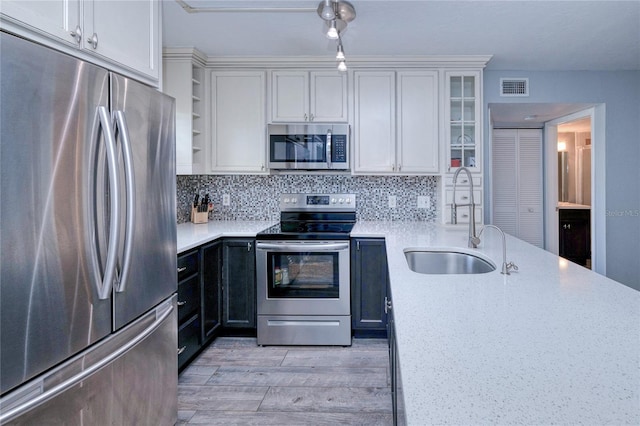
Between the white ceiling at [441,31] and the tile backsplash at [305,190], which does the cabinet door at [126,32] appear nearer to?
the white ceiling at [441,31]

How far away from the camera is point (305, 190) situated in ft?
11.8

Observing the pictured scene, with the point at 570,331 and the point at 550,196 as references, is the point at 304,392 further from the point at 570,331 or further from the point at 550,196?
the point at 550,196

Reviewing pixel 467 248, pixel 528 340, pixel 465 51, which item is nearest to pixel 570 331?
pixel 528 340

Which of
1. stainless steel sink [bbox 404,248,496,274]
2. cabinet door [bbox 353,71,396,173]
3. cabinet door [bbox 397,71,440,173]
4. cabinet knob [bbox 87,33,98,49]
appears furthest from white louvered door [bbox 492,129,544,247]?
cabinet knob [bbox 87,33,98,49]

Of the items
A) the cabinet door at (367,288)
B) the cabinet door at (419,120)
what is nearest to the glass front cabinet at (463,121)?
the cabinet door at (419,120)

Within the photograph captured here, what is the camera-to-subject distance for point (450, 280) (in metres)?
1.39

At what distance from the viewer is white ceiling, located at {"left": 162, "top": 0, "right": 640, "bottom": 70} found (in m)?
2.33

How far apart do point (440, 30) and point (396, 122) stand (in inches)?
31.7

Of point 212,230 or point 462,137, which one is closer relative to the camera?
point 212,230

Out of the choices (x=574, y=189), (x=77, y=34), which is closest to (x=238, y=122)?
(x=77, y=34)

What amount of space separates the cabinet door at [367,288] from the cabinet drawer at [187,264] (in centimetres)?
116

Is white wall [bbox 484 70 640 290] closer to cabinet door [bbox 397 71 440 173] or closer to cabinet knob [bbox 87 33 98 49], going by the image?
cabinet door [bbox 397 71 440 173]

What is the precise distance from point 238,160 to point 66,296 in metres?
2.35

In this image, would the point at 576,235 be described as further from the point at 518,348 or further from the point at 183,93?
the point at 518,348
